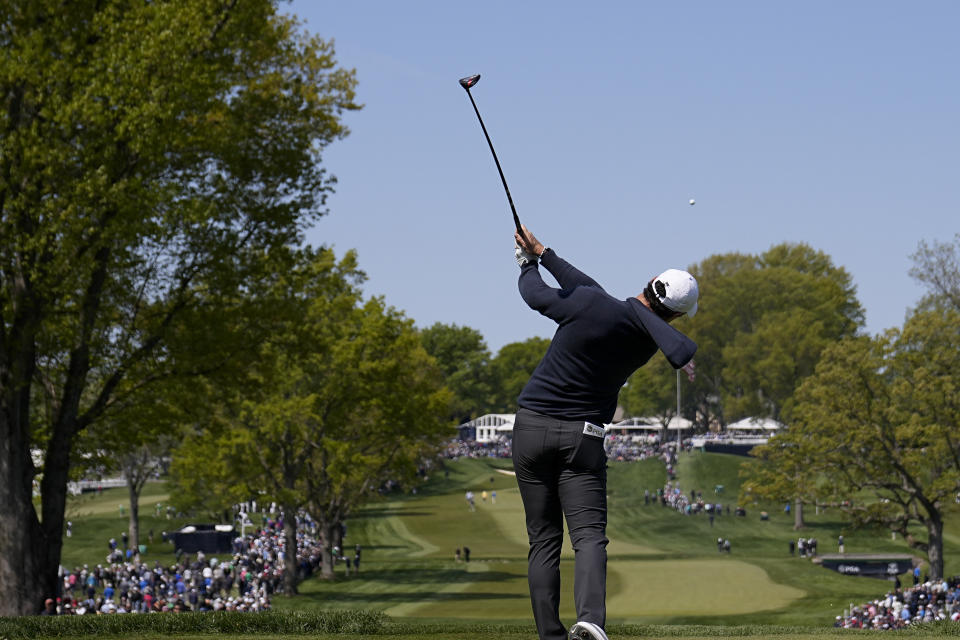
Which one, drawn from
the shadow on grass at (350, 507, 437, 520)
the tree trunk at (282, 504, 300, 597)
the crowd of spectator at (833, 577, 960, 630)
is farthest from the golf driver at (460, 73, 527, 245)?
the shadow on grass at (350, 507, 437, 520)

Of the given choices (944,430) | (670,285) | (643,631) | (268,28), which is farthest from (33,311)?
(944,430)

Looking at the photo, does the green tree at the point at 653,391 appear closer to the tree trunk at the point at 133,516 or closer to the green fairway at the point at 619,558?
the green fairway at the point at 619,558

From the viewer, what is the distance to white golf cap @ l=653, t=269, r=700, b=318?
249 inches

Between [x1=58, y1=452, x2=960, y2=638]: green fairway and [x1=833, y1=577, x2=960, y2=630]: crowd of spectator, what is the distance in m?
3.36

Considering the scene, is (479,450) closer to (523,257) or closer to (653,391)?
(653,391)

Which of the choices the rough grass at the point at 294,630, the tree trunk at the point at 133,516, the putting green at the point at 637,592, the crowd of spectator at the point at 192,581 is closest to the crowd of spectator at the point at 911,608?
the putting green at the point at 637,592

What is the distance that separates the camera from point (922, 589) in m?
35.5

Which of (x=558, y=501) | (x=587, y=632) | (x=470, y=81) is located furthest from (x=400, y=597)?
(x=587, y=632)

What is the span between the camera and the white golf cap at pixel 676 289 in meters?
6.32

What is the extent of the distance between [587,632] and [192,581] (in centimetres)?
3856

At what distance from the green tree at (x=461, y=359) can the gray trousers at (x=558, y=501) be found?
149 metres

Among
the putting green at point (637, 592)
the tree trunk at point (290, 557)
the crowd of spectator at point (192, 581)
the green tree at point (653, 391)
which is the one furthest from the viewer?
the green tree at point (653, 391)

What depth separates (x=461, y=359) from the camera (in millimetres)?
164875

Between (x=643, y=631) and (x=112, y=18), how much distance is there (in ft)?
43.8
